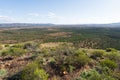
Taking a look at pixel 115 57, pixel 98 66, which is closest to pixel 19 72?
pixel 98 66

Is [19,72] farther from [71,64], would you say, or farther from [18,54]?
[18,54]

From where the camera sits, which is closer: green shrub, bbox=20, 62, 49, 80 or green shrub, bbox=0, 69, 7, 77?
green shrub, bbox=20, 62, 49, 80

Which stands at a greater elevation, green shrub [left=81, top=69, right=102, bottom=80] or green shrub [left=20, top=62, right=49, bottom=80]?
green shrub [left=20, top=62, right=49, bottom=80]

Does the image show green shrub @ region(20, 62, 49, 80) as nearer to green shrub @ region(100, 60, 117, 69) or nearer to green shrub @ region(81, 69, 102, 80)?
green shrub @ region(81, 69, 102, 80)

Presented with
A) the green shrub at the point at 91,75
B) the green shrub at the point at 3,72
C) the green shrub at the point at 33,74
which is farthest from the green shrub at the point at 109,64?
the green shrub at the point at 3,72

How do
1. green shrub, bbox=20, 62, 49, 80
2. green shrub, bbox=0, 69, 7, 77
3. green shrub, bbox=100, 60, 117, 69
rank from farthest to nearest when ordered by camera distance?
green shrub, bbox=100, 60, 117, 69 → green shrub, bbox=0, 69, 7, 77 → green shrub, bbox=20, 62, 49, 80

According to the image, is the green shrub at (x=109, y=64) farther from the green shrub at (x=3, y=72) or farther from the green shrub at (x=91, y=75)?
the green shrub at (x=3, y=72)

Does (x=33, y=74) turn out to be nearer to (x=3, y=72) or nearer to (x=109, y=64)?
(x=3, y=72)

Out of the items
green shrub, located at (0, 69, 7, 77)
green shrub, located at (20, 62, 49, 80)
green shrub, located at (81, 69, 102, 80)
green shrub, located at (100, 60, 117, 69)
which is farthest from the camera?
green shrub, located at (100, 60, 117, 69)

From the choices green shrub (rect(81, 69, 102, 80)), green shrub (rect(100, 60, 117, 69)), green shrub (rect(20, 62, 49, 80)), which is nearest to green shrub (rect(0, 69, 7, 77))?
green shrub (rect(20, 62, 49, 80))

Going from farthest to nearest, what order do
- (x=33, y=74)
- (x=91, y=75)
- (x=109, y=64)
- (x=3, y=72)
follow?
(x=109, y=64) → (x=3, y=72) → (x=91, y=75) → (x=33, y=74)

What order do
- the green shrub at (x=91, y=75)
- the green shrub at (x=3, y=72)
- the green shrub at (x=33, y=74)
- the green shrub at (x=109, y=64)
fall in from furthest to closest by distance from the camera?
the green shrub at (x=109, y=64) < the green shrub at (x=3, y=72) < the green shrub at (x=91, y=75) < the green shrub at (x=33, y=74)

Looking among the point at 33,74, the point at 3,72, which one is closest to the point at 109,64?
the point at 33,74
